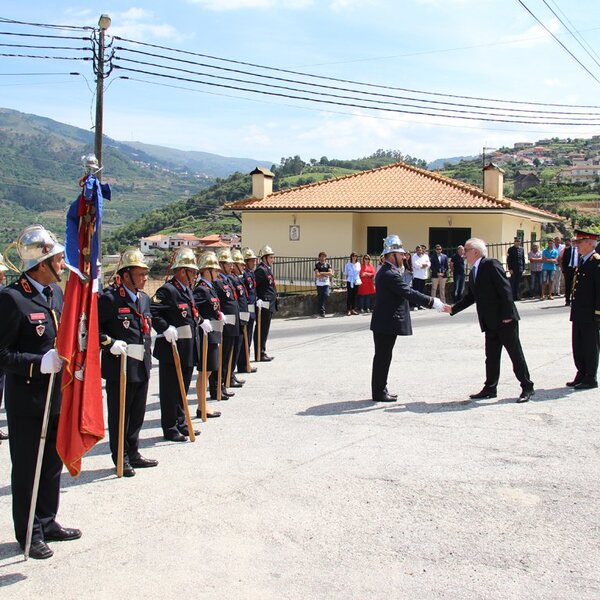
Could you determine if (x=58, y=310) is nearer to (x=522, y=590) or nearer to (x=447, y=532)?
(x=447, y=532)

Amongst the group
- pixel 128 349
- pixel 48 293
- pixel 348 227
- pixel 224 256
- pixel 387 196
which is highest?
pixel 387 196

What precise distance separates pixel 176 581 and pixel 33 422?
1.48 meters

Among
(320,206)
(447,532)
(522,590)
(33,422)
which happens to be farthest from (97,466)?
(320,206)

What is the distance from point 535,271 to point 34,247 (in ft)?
66.0

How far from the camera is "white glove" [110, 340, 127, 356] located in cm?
640

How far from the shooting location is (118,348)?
21.0ft

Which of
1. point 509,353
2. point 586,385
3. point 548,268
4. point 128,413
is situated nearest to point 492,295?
point 509,353

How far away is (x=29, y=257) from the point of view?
4.83 m

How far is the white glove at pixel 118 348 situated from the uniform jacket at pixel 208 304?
2364 millimetres

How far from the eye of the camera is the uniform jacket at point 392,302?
29.8 ft

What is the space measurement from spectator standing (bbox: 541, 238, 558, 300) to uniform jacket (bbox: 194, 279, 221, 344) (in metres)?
15.4

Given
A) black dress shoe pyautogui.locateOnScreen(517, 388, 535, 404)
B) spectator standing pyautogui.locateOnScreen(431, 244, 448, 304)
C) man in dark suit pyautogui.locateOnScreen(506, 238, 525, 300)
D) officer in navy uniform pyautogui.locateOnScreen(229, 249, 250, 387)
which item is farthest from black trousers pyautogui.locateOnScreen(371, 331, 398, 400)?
man in dark suit pyautogui.locateOnScreen(506, 238, 525, 300)

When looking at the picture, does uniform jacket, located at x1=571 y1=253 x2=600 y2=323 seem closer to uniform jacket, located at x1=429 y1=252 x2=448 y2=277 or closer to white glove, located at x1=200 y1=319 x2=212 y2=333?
white glove, located at x1=200 y1=319 x2=212 y2=333

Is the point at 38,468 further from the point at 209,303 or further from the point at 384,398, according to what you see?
the point at 384,398
